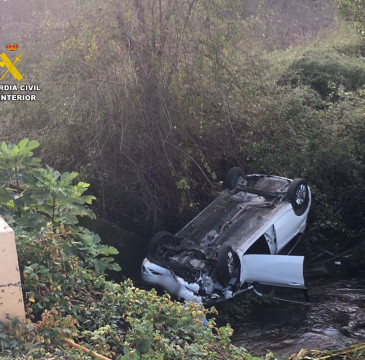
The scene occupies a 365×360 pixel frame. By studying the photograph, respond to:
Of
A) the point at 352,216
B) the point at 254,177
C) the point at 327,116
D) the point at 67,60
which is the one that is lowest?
the point at 352,216

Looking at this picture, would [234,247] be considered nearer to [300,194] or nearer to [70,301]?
[300,194]

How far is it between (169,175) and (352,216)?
3478mm

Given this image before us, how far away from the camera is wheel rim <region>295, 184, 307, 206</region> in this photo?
8.12 metres

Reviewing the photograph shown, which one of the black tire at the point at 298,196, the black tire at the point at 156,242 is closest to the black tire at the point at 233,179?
the black tire at the point at 298,196

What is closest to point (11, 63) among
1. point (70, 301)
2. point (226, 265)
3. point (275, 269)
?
point (226, 265)

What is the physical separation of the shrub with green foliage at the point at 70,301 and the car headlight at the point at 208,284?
5.63 ft

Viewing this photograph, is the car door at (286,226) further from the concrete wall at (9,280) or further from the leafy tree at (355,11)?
the leafy tree at (355,11)

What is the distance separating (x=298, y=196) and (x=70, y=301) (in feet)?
14.6

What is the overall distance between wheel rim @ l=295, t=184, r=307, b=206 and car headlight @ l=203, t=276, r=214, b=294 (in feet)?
6.70

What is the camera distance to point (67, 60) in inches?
334

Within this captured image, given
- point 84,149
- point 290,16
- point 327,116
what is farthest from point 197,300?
point 290,16

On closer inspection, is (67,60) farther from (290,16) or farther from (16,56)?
(290,16)

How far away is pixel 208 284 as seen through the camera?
6.83m

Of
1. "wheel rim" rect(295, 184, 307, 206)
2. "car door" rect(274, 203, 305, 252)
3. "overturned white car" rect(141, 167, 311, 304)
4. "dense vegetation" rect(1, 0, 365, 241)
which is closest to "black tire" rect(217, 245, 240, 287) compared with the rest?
"overturned white car" rect(141, 167, 311, 304)
